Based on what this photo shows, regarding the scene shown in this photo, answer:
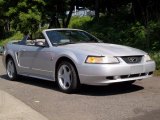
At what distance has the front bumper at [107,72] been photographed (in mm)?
7980

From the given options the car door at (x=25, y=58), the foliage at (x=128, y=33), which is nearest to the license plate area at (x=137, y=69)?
the car door at (x=25, y=58)

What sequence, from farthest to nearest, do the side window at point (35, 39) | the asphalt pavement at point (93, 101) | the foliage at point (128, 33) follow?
the foliage at point (128, 33), the side window at point (35, 39), the asphalt pavement at point (93, 101)

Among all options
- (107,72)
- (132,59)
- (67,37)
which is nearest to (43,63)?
(67,37)

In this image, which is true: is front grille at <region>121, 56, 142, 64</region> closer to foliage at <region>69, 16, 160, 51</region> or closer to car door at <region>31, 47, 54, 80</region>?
car door at <region>31, 47, 54, 80</region>

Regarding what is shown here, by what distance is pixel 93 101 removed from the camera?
7812 millimetres

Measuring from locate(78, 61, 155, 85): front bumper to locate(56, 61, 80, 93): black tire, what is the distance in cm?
19

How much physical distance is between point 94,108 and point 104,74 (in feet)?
3.19

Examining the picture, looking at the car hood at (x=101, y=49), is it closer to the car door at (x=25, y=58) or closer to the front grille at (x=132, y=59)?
the front grille at (x=132, y=59)

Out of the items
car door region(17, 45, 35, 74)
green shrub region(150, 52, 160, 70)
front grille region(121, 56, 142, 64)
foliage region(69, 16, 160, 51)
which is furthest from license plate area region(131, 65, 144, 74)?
foliage region(69, 16, 160, 51)

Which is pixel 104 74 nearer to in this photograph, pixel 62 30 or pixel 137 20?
pixel 62 30

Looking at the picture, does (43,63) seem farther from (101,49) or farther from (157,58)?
(157,58)

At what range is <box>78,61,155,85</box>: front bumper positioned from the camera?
→ 26.2 ft

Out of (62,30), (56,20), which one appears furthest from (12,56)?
(56,20)

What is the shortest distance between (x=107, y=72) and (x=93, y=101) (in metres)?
A: 0.63
